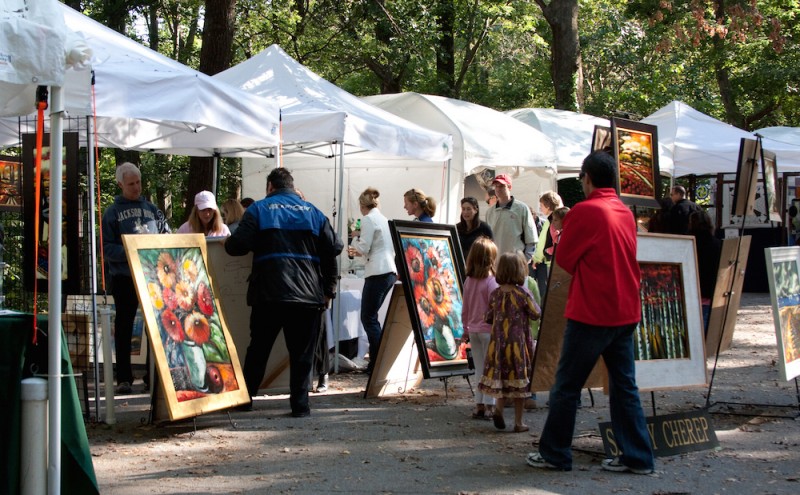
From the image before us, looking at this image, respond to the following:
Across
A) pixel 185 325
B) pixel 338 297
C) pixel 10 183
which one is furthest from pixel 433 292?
pixel 10 183

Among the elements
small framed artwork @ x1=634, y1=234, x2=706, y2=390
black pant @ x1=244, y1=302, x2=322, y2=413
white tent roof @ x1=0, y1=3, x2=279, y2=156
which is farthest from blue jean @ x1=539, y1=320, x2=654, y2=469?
white tent roof @ x1=0, y1=3, x2=279, y2=156

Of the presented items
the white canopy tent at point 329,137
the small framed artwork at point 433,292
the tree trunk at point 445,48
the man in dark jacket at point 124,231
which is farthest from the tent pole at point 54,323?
the tree trunk at point 445,48

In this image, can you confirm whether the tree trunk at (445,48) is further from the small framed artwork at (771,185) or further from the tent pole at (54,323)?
the tent pole at (54,323)

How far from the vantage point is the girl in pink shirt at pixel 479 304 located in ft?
26.4

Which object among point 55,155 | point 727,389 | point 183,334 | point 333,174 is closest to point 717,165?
point 333,174

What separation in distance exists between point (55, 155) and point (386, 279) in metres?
5.74

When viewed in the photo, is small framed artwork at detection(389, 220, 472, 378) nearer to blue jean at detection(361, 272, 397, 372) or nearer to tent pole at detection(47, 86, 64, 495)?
blue jean at detection(361, 272, 397, 372)

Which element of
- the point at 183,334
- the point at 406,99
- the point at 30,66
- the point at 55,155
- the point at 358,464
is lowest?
the point at 358,464

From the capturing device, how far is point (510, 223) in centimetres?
1154

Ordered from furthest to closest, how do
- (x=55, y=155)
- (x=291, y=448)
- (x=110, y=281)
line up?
(x=110, y=281) → (x=291, y=448) → (x=55, y=155)

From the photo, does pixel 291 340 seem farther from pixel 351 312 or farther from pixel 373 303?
pixel 351 312

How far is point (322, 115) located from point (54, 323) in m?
6.12

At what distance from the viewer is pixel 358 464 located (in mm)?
6395

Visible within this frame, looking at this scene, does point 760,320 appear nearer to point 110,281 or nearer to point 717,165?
point 717,165
